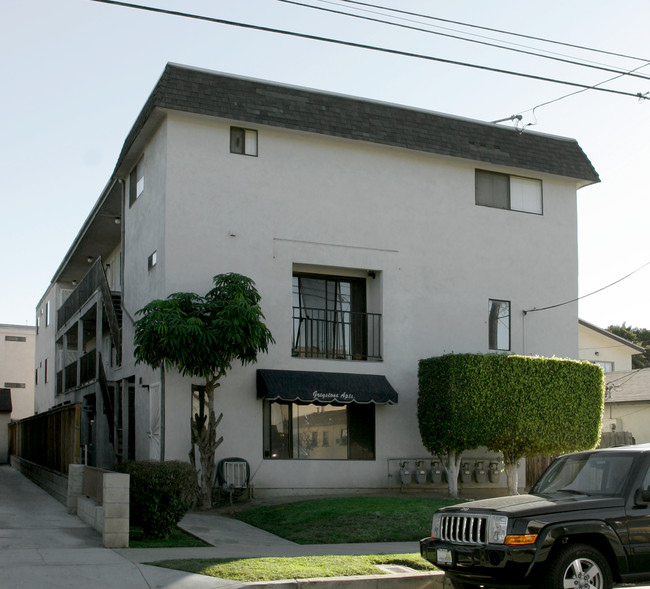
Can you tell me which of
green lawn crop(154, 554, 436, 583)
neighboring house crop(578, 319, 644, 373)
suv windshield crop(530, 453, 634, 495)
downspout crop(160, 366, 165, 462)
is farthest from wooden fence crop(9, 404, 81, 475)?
neighboring house crop(578, 319, 644, 373)

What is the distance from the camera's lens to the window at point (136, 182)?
21594mm

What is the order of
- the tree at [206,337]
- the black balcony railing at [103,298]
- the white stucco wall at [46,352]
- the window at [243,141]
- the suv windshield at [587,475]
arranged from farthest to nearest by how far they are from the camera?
the white stucco wall at [46,352], the black balcony railing at [103,298], the window at [243,141], the tree at [206,337], the suv windshield at [587,475]

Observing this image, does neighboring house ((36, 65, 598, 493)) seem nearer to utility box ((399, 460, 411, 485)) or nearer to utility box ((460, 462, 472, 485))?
utility box ((399, 460, 411, 485))

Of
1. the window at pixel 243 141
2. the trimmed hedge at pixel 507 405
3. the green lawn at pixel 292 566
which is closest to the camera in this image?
the green lawn at pixel 292 566

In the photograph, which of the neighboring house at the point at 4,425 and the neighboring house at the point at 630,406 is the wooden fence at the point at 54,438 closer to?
the neighboring house at the point at 4,425

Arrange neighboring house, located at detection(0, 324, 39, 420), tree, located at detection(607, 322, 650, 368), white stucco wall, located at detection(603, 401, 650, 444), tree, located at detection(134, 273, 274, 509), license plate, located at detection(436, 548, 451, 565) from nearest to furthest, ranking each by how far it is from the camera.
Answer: license plate, located at detection(436, 548, 451, 565) → tree, located at detection(134, 273, 274, 509) → white stucco wall, located at detection(603, 401, 650, 444) → neighboring house, located at detection(0, 324, 39, 420) → tree, located at detection(607, 322, 650, 368)

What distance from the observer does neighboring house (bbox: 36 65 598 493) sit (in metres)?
19.1

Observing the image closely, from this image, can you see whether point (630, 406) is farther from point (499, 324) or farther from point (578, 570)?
point (578, 570)

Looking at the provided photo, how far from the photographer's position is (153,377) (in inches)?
754

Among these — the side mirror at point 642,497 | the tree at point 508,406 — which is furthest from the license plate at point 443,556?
the tree at point 508,406

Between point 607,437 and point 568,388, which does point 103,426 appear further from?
point 607,437

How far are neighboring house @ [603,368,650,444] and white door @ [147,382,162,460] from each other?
69.8 ft

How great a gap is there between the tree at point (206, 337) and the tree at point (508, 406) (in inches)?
164

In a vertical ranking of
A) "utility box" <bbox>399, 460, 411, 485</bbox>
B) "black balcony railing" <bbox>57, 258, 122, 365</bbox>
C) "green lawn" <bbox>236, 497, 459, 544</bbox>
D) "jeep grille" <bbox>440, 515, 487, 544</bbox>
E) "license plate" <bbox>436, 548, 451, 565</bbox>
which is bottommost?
"green lawn" <bbox>236, 497, 459, 544</bbox>
